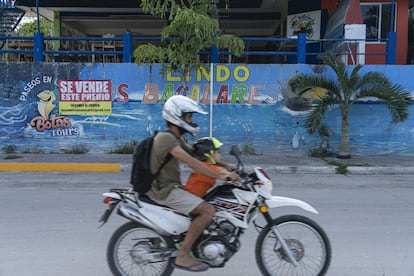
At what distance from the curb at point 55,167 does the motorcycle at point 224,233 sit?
273 inches

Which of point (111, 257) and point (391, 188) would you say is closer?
point (111, 257)

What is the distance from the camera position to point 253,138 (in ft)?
41.5

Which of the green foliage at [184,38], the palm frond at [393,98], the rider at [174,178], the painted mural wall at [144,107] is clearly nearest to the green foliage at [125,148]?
the painted mural wall at [144,107]

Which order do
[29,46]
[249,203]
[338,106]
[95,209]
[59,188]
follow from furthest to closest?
[29,46] < [338,106] < [59,188] < [95,209] < [249,203]

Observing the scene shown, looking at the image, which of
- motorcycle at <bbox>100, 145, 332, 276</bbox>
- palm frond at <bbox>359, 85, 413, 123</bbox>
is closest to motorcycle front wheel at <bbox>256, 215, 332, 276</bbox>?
motorcycle at <bbox>100, 145, 332, 276</bbox>

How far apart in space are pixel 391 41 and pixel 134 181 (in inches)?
440

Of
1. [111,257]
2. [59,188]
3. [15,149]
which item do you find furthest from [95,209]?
[15,149]

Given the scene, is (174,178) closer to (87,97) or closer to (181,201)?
(181,201)

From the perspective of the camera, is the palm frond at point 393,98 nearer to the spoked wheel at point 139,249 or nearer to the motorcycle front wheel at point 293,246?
the motorcycle front wheel at point 293,246

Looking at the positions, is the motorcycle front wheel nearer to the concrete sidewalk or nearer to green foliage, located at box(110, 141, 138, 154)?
the concrete sidewalk

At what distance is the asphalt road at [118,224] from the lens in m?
4.66

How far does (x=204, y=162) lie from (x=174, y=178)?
0.30 meters

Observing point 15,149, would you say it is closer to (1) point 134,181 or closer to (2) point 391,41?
(1) point 134,181

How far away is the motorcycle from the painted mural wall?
8.56 meters
